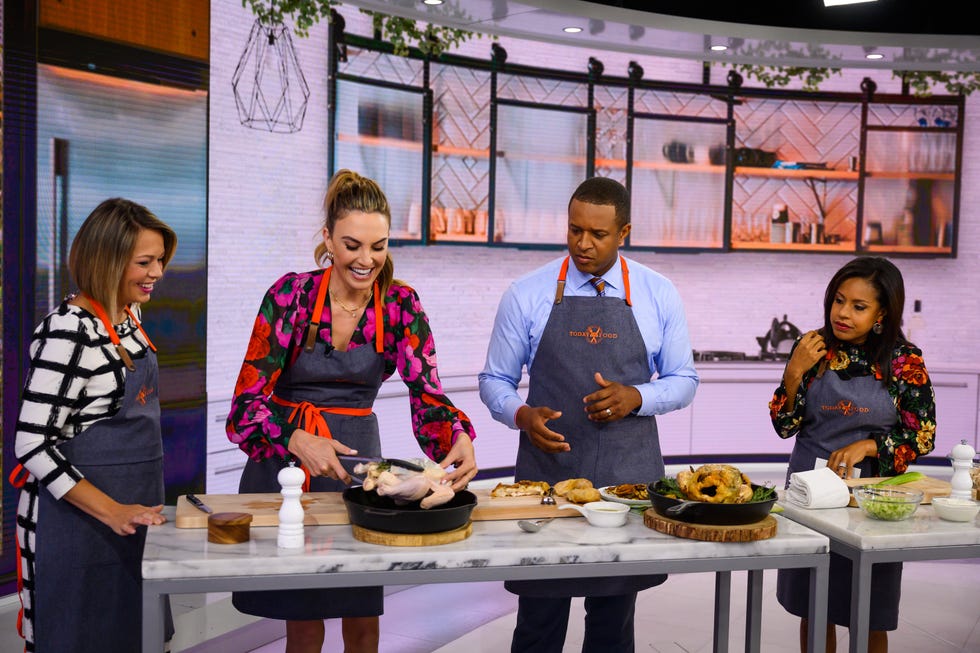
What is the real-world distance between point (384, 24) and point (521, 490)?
11.8ft

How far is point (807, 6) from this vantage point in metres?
4.52

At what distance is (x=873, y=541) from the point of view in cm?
241

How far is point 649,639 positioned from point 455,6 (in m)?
2.94

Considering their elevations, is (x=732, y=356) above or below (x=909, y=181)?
below

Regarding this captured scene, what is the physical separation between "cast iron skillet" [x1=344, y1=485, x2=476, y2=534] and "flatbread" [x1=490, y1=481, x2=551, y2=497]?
31 cm

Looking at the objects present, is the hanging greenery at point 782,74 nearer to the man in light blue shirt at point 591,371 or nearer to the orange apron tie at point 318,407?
the man in light blue shirt at point 591,371

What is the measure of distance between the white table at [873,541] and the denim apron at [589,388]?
0.58 meters

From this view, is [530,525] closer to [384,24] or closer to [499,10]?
[499,10]

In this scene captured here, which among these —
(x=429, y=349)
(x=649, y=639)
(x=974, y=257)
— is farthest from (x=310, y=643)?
(x=974, y=257)

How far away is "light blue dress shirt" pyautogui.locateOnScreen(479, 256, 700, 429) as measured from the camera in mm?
3201

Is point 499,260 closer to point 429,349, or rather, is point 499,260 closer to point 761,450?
point 761,450

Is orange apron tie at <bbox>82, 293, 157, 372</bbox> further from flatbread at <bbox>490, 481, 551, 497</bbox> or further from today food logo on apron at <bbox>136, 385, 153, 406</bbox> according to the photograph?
flatbread at <bbox>490, 481, 551, 497</bbox>

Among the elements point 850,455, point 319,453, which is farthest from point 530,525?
point 850,455

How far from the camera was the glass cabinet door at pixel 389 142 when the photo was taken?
526cm
